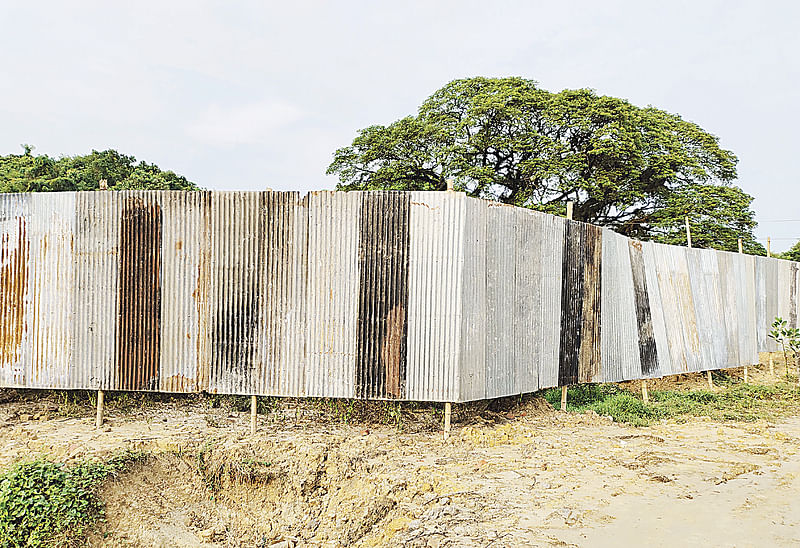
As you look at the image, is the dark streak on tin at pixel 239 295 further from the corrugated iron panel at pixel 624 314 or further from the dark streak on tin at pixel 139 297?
the corrugated iron panel at pixel 624 314

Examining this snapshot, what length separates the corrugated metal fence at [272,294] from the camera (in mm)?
7074

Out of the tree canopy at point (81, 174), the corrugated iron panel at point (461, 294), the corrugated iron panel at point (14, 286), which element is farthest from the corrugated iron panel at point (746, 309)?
the tree canopy at point (81, 174)

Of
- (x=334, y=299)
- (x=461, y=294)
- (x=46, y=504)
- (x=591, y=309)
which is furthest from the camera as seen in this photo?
(x=591, y=309)

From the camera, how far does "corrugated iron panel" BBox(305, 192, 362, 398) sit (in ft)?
23.4

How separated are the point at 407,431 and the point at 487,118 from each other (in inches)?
533

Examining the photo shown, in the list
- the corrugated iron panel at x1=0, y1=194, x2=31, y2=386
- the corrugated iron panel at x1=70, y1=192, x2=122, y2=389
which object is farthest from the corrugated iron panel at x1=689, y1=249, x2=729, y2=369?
the corrugated iron panel at x1=0, y1=194, x2=31, y2=386

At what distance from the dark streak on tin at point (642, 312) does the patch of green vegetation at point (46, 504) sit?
7.78 meters

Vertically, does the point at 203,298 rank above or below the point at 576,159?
below

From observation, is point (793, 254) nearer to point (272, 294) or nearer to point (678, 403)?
point (678, 403)

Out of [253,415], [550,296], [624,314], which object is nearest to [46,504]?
[253,415]

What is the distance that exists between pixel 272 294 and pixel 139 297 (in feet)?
5.09

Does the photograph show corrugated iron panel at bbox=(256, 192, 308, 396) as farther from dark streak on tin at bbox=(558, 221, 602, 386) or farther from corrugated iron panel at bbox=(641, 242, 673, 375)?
corrugated iron panel at bbox=(641, 242, 673, 375)

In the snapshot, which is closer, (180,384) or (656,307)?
(180,384)

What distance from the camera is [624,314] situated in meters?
9.80
